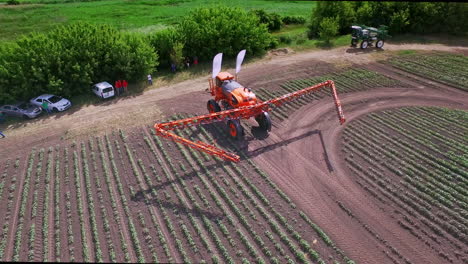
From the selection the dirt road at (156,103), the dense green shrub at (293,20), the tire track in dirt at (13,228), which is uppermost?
the dense green shrub at (293,20)

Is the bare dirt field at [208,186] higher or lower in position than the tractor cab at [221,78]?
lower

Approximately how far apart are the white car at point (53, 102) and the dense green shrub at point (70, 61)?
2.76 feet

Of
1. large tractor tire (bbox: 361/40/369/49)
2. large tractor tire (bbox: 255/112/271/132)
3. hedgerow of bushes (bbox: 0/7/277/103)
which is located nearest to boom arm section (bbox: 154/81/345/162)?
large tractor tire (bbox: 255/112/271/132)

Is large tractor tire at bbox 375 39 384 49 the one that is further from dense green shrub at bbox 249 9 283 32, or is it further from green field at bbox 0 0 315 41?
green field at bbox 0 0 315 41

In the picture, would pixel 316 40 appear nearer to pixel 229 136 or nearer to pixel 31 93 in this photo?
pixel 229 136

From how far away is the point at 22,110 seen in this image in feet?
90.2

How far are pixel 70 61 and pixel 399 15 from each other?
127ft

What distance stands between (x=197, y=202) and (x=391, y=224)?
34.1 ft

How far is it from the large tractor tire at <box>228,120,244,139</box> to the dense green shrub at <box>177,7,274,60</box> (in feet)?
52.2

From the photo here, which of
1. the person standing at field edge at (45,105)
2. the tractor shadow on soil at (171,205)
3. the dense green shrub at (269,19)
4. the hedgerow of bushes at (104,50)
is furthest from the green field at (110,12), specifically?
the tractor shadow on soil at (171,205)

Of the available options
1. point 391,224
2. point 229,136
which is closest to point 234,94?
point 229,136

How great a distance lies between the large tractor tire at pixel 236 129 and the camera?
22641 millimetres

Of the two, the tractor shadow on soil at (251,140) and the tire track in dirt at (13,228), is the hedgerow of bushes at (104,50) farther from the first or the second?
the tractor shadow on soil at (251,140)

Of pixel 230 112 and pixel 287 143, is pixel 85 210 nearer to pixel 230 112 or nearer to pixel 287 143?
pixel 230 112
